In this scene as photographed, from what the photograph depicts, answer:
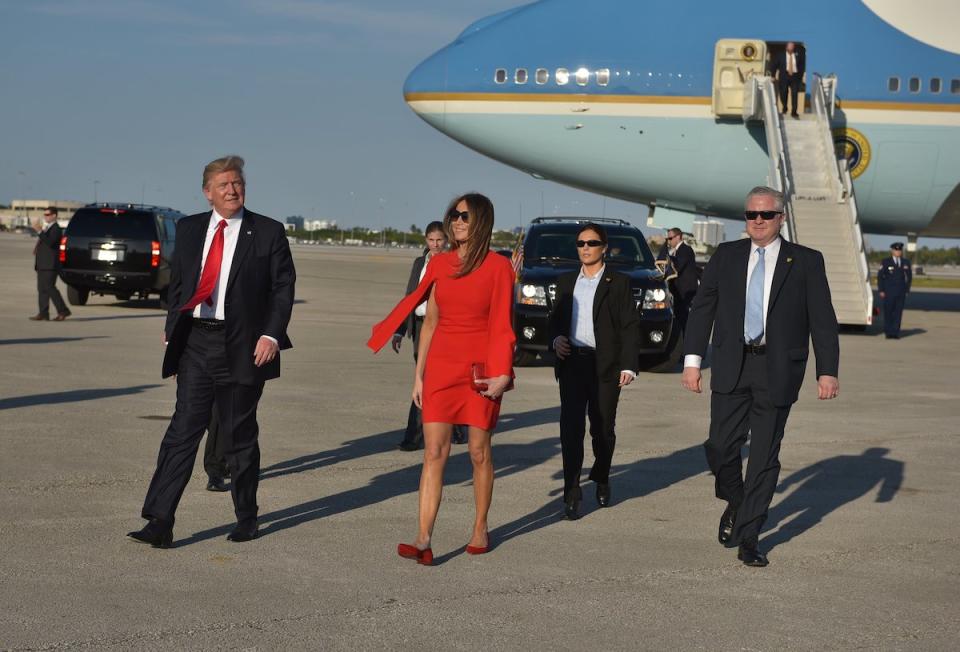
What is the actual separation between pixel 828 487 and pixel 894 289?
16009 millimetres

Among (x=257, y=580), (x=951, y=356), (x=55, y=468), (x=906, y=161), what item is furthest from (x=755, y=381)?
(x=906, y=161)

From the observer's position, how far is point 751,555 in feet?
22.6

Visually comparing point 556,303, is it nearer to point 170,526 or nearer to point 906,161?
point 170,526

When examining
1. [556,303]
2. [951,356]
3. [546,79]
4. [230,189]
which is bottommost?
[951,356]

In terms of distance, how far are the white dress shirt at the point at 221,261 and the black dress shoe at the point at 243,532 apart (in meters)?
1.07

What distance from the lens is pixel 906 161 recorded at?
26391mm

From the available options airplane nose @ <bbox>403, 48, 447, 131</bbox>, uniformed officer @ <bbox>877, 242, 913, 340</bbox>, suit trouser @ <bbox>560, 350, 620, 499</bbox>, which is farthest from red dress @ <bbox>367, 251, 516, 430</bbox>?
airplane nose @ <bbox>403, 48, 447, 131</bbox>

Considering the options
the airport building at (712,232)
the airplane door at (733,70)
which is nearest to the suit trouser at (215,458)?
the airplane door at (733,70)

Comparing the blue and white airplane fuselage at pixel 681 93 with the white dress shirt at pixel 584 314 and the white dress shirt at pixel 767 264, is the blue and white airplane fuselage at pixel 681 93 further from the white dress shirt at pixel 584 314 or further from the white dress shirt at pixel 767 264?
the white dress shirt at pixel 767 264

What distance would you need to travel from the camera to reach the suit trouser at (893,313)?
2406 centimetres

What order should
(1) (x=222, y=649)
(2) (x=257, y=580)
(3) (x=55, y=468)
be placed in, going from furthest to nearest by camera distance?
(3) (x=55, y=468)
(2) (x=257, y=580)
(1) (x=222, y=649)

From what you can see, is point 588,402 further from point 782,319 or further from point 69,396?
point 69,396

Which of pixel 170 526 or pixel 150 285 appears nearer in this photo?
pixel 170 526

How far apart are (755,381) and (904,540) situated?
1398 millimetres
